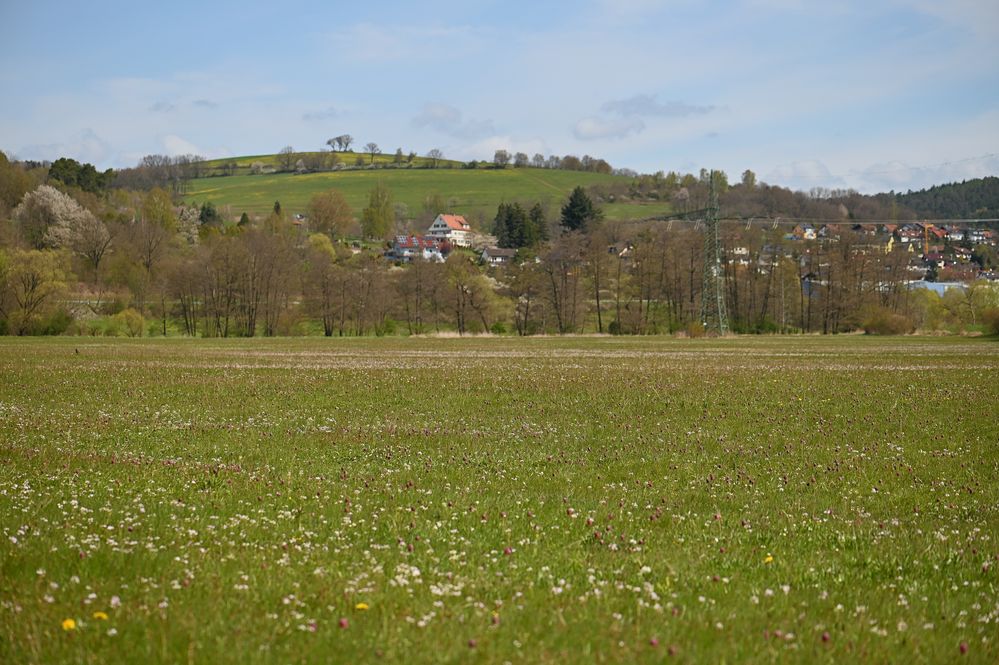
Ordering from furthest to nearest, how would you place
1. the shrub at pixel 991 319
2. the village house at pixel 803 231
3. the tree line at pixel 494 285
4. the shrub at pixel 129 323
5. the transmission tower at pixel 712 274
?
the village house at pixel 803 231 → the tree line at pixel 494 285 → the transmission tower at pixel 712 274 → the shrub at pixel 129 323 → the shrub at pixel 991 319

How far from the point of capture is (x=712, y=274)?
333 feet

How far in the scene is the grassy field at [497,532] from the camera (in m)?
6.60

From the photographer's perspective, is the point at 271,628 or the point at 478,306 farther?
the point at 478,306

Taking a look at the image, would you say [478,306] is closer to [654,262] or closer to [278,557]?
[654,262]

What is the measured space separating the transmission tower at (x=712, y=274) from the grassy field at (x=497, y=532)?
67037mm

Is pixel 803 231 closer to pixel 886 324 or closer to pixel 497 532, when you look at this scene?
pixel 886 324

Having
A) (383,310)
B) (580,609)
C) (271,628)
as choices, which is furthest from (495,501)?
(383,310)

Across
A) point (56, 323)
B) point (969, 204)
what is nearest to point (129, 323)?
point (56, 323)

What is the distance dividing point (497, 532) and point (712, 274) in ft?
314

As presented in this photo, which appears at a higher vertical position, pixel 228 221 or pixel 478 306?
pixel 228 221

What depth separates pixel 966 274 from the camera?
6068 inches

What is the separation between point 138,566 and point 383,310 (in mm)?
101732

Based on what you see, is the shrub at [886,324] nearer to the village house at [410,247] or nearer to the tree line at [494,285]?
the tree line at [494,285]

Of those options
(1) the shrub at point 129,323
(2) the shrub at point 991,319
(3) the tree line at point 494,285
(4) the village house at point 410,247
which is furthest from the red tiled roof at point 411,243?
(2) the shrub at point 991,319
